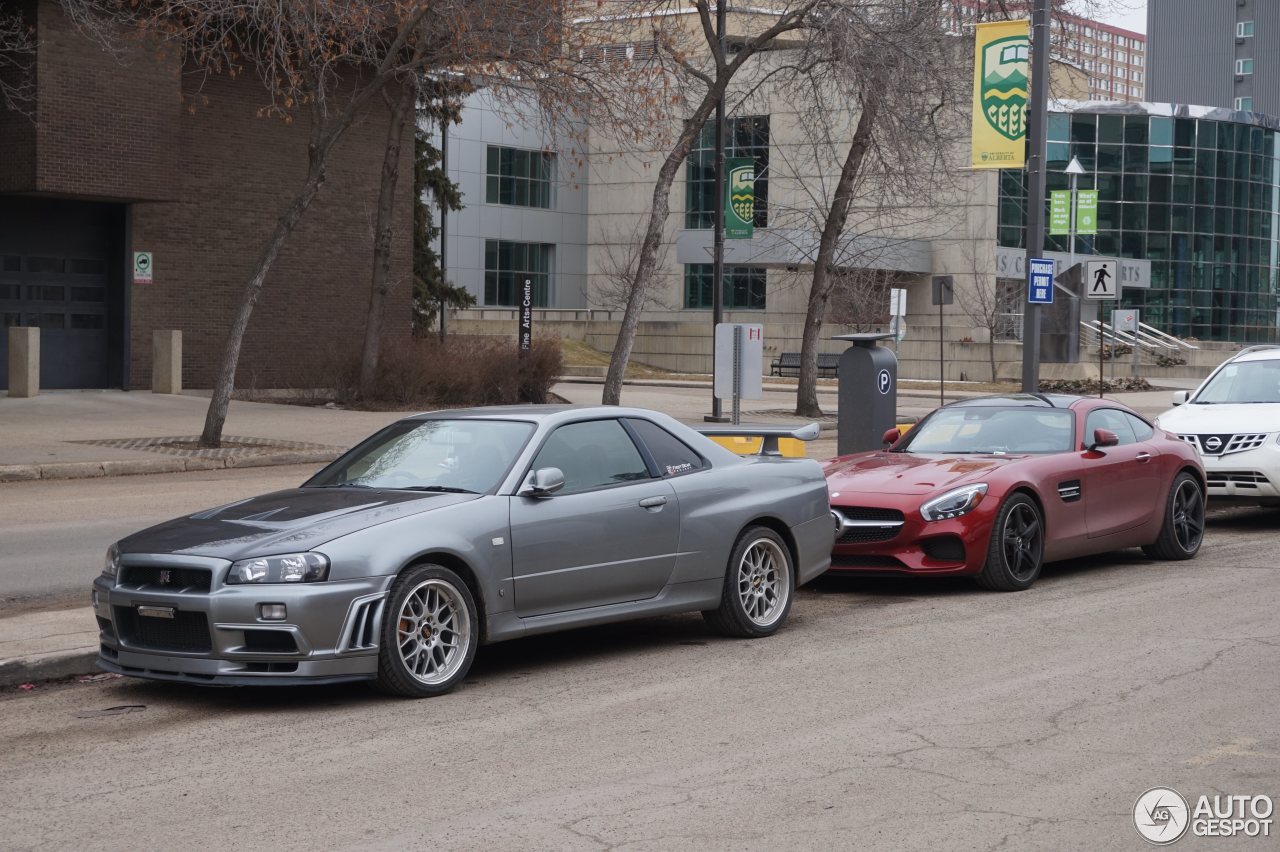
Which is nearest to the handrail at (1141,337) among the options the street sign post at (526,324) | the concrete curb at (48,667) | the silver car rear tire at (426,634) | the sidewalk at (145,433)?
the street sign post at (526,324)

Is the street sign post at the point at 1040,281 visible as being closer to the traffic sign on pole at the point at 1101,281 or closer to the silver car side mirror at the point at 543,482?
the traffic sign on pole at the point at 1101,281

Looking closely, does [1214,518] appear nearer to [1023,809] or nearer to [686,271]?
[1023,809]

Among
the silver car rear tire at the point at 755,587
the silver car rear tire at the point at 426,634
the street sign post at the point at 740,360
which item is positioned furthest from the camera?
the street sign post at the point at 740,360

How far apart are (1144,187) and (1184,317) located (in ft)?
23.0

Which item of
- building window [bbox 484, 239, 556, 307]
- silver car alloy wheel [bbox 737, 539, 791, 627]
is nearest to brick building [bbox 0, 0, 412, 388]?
silver car alloy wheel [bbox 737, 539, 791, 627]

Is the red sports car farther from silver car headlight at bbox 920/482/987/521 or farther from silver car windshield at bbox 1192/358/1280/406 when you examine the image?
silver car windshield at bbox 1192/358/1280/406

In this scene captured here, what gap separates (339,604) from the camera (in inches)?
278

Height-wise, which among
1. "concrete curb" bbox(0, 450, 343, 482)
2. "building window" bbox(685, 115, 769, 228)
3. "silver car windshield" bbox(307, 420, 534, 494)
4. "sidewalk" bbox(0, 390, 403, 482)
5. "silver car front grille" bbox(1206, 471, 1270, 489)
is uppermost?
→ "building window" bbox(685, 115, 769, 228)

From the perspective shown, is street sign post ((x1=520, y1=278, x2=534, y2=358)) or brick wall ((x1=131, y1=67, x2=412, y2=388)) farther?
street sign post ((x1=520, y1=278, x2=534, y2=358))

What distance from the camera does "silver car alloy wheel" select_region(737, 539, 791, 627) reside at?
9.15 m

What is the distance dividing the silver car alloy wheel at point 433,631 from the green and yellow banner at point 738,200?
25860 millimetres

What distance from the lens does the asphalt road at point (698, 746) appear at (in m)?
5.38

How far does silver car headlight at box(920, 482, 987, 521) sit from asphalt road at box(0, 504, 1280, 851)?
118cm

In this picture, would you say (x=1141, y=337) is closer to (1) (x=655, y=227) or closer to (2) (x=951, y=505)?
(1) (x=655, y=227)
